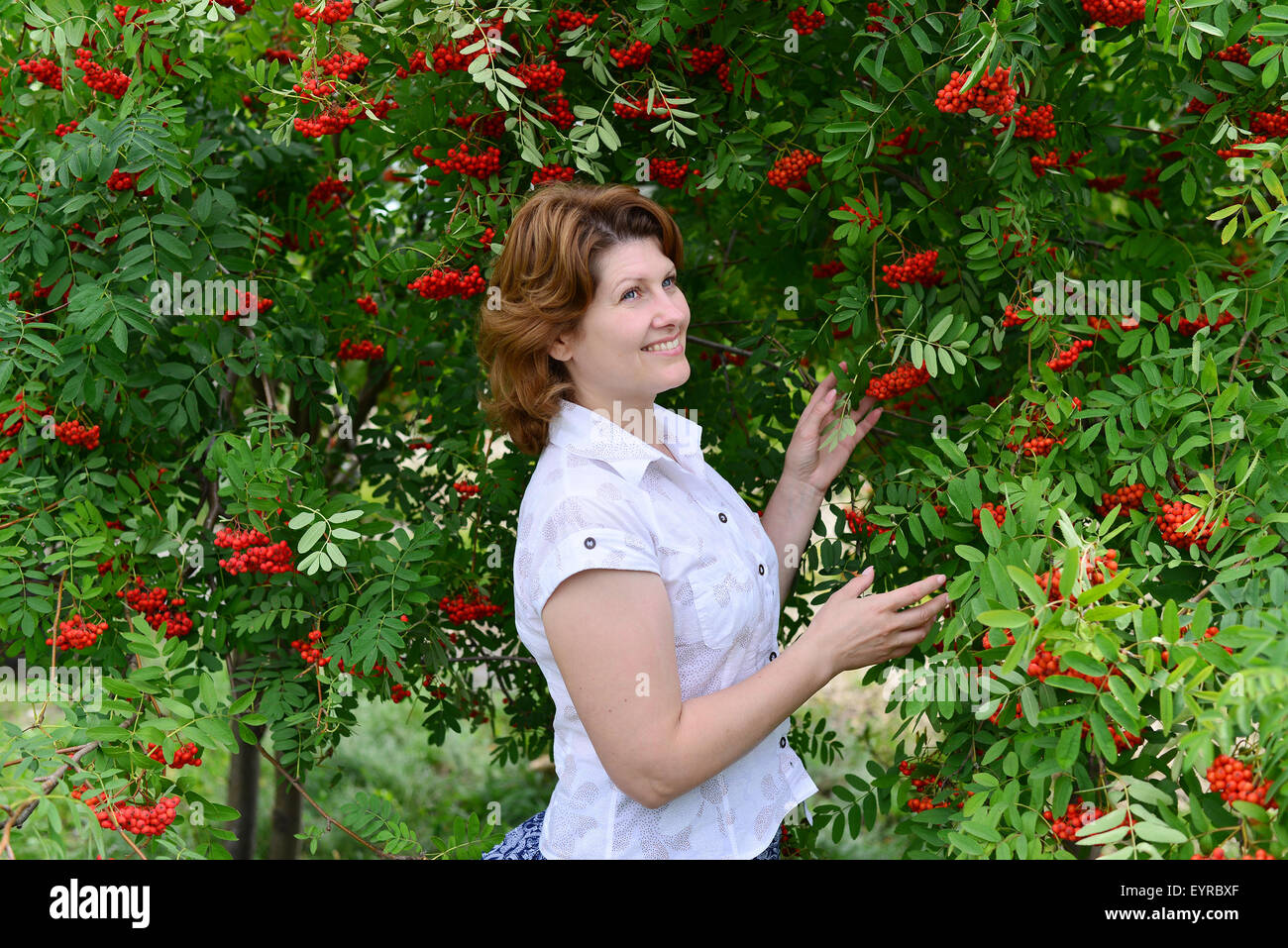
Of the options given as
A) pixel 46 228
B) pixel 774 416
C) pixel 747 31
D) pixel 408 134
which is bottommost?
pixel 774 416

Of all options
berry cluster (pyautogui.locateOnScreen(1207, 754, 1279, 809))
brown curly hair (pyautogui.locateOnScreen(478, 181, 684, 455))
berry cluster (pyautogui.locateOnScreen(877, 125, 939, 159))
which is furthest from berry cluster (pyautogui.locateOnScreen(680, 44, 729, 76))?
berry cluster (pyautogui.locateOnScreen(1207, 754, 1279, 809))

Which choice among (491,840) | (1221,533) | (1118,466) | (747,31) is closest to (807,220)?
(747,31)

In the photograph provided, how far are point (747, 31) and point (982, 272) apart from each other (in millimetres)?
806

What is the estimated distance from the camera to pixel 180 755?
2.20 m

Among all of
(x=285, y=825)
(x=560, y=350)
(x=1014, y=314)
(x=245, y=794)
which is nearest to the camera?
(x=560, y=350)

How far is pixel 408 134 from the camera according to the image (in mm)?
2678

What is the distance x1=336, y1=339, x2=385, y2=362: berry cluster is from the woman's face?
138cm

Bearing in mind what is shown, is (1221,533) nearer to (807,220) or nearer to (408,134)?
(807,220)

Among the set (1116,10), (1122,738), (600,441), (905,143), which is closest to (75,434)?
(600,441)

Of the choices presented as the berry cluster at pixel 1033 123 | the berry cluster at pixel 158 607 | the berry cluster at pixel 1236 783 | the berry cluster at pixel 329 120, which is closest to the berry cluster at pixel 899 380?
the berry cluster at pixel 1033 123

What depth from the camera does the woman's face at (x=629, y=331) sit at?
2031 millimetres

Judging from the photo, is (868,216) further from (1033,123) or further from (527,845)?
(527,845)

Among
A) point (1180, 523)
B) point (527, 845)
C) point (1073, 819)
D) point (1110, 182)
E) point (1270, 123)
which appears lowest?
point (527, 845)

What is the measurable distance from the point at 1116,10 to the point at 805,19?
688 millimetres
